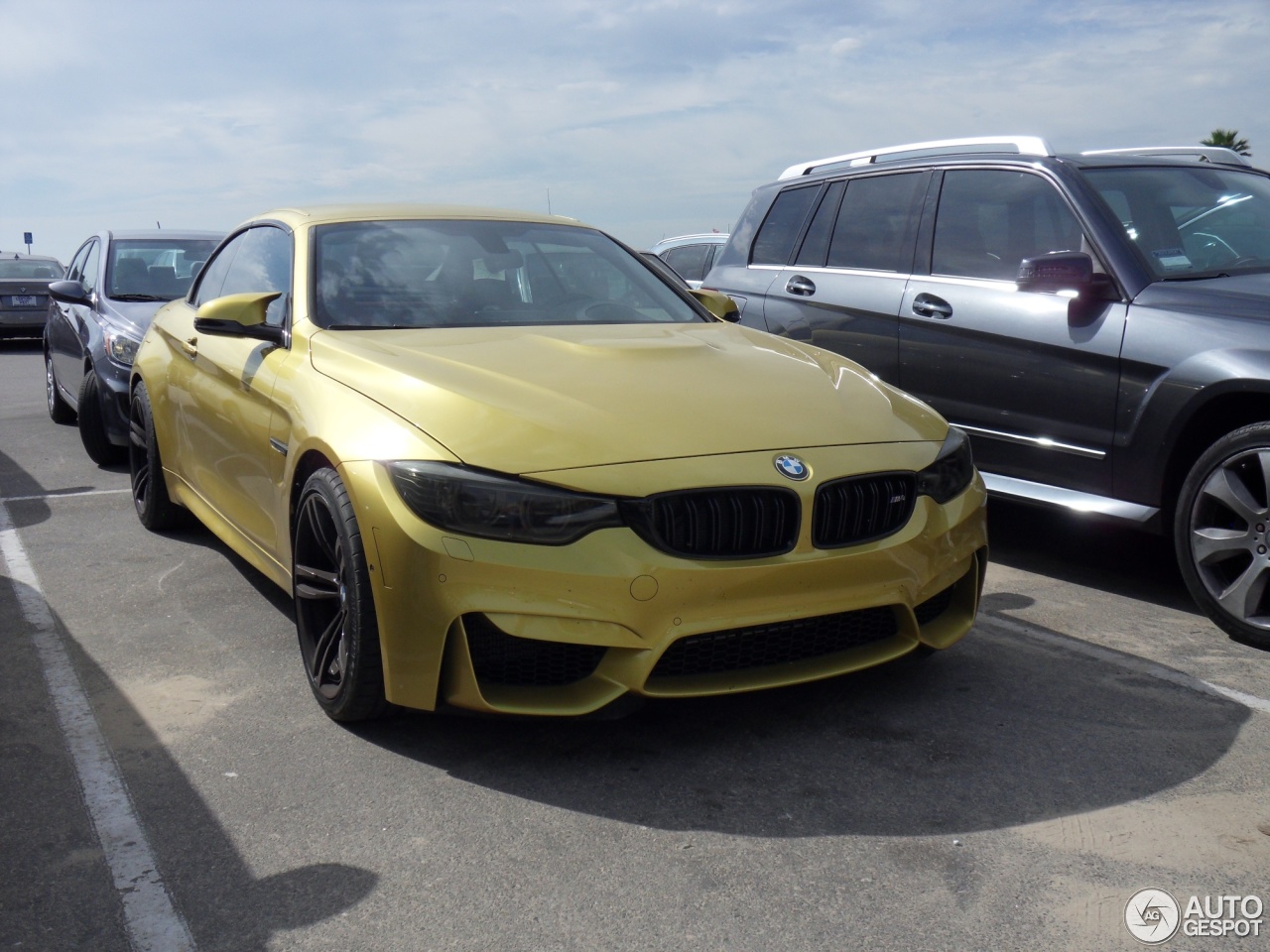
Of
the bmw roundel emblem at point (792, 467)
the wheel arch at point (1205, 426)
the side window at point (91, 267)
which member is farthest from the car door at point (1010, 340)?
A: the side window at point (91, 267)

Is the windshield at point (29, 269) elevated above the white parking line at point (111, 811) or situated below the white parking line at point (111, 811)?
above

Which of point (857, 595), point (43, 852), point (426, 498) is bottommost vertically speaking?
point (43, 852)

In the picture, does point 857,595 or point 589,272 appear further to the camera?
point 589,272

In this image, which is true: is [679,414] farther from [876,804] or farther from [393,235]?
[393,235]

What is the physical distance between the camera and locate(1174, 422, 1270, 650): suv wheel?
4.19 metres

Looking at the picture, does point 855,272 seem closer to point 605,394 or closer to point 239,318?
point 605,394

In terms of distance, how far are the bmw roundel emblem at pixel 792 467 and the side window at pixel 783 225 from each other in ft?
11.7

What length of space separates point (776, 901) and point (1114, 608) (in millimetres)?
2677

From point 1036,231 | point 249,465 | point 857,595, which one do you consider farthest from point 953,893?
point 1036,231

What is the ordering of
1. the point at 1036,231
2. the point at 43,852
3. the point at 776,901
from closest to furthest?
the point at 776,901, the point at 43,852, the point at 1036,231

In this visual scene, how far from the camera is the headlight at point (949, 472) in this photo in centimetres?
358

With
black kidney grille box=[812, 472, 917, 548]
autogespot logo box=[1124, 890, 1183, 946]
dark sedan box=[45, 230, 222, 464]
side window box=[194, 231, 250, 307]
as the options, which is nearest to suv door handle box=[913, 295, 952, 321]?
black kidney grille box=[812, 472, 917, 548]

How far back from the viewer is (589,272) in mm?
4793

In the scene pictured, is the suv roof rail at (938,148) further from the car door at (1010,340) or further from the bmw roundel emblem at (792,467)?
the bmw roundel emblem at (792,467)
